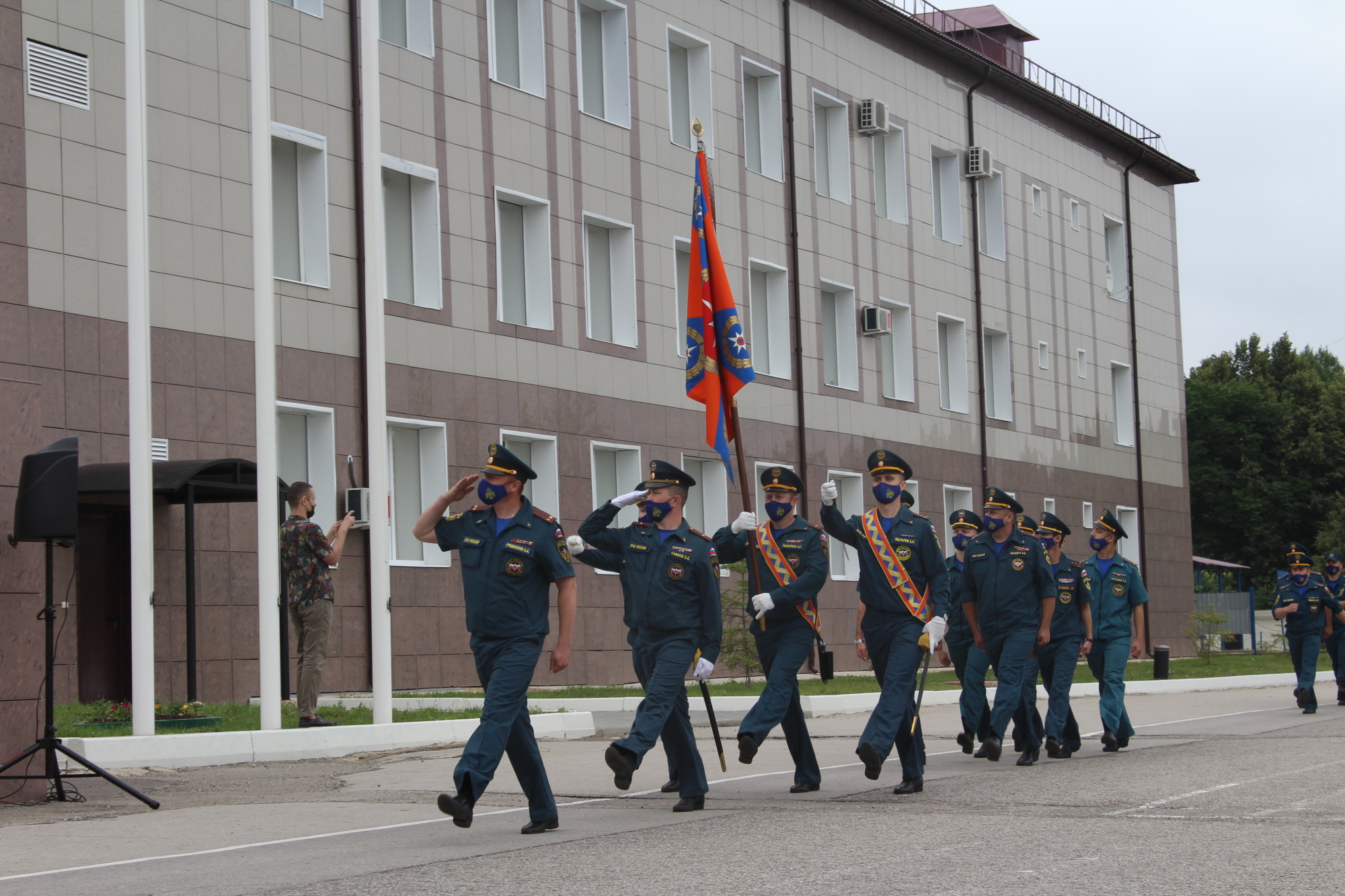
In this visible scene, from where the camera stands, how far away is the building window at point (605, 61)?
26.0m

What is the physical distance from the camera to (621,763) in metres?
9.00

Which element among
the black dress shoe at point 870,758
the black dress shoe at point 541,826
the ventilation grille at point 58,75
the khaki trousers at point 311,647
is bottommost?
the black dress shoe at point 541,826

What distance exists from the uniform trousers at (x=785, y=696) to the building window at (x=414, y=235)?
42.2 ft

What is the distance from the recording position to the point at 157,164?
18828 millimetres

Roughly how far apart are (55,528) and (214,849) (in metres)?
3.21

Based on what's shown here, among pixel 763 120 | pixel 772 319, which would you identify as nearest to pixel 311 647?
pixel 772 319

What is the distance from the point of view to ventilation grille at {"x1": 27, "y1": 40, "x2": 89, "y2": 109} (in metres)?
17.5

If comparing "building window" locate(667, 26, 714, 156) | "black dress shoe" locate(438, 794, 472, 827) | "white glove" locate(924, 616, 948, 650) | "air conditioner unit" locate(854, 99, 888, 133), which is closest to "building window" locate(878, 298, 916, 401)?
"air conditioner unit" locate(854, 99, 888, 133)

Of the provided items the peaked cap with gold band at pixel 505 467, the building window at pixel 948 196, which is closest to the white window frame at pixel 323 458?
the peaked cap with gold band at pixel 505 467

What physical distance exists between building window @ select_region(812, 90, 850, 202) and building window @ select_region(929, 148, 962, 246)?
13.7 ft

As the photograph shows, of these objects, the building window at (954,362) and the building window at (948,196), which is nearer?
the building window at (954,362)

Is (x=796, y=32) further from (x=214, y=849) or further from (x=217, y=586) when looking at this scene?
(x=214, y=849)

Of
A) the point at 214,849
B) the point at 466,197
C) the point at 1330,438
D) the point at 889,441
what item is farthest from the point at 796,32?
the point at 1330,438

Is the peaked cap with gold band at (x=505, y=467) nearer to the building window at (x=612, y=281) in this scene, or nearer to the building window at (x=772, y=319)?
the building window at (x=612, y=281)
